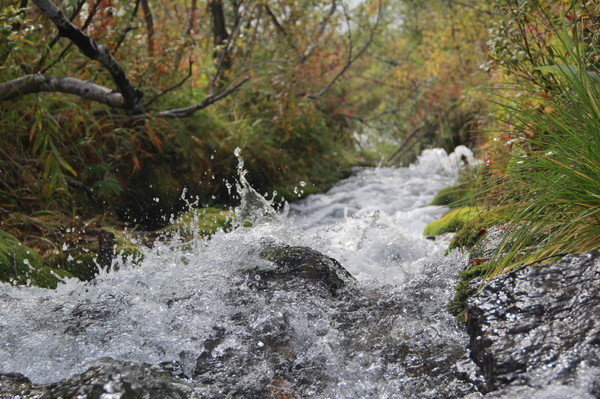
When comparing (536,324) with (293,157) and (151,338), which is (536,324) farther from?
(293,157)

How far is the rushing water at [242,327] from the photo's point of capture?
83.8 inches

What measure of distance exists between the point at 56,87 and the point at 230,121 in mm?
3742

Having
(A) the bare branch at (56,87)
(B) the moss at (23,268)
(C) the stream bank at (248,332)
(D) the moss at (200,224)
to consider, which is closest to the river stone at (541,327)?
(C) the stream bank at (248,332)

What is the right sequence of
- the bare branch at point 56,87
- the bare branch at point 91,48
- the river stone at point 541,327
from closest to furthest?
the river stone at point 541,327 < the bare branch at point 91,48 < the bare branch at point 56,87

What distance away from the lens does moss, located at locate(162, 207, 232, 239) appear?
463cm

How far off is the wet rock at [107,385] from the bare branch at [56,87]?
2436 millimetres

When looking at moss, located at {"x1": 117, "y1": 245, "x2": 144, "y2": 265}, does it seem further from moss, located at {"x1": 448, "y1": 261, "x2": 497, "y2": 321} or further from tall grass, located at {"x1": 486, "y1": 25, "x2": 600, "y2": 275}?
tall grass, located at {"x1": 486, "y1": 25, "x2": 600, "y2": 275}

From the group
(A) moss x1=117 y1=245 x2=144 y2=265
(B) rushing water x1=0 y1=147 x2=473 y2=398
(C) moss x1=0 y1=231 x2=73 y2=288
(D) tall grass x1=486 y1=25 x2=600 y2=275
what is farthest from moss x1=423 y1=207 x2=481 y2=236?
(C) moss x1=0 y1=231 x2=73 y2=288

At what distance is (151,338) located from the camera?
241 centimetres

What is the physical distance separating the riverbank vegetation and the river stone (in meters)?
0.22

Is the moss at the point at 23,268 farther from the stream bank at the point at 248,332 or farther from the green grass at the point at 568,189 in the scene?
the green grass at the point at 568,189

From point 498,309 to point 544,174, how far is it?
0.76 metres

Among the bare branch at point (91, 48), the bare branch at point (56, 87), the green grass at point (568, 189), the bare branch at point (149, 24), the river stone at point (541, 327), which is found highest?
the bare branch at point (149, 24)

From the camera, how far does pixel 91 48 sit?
3631 millimetres
